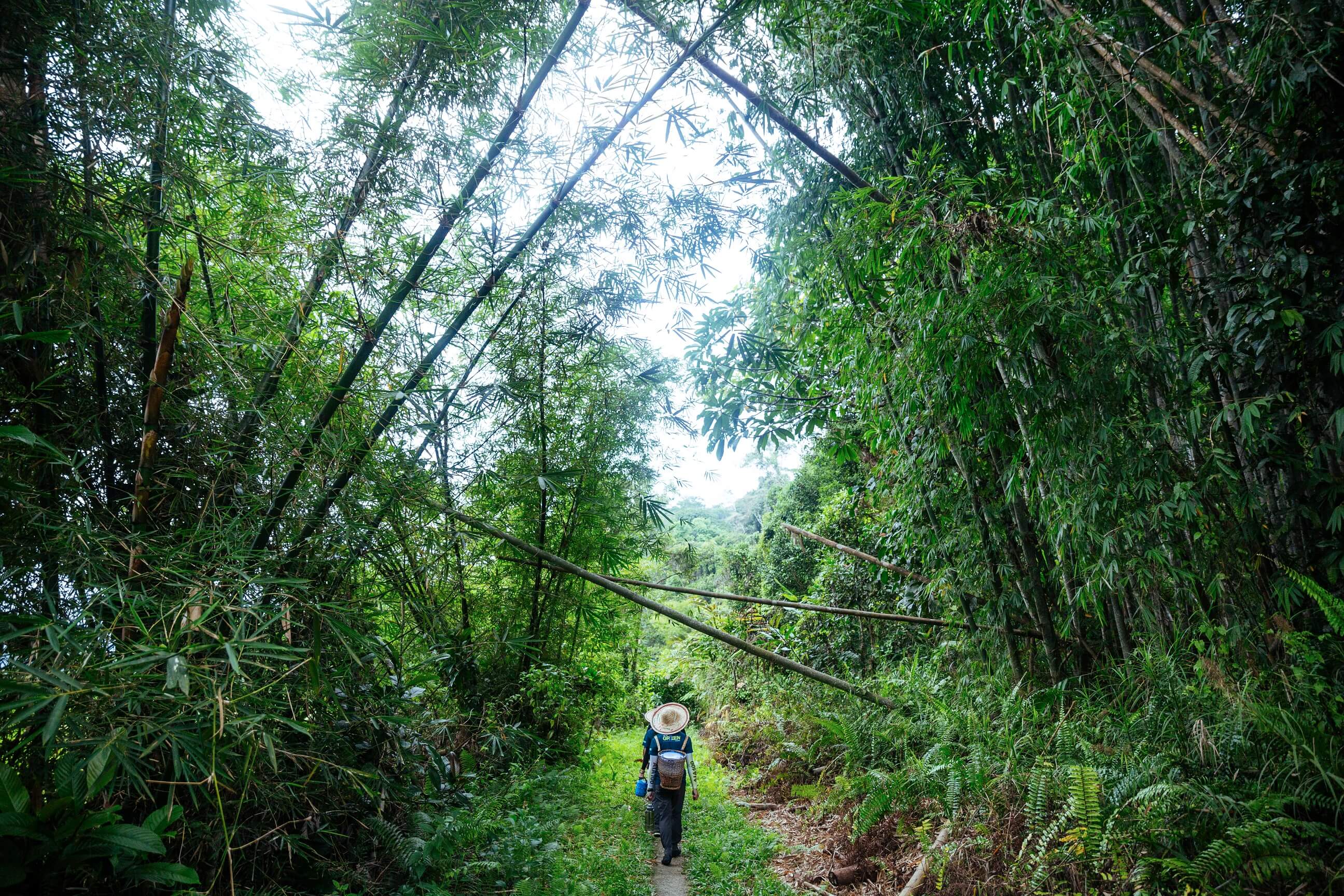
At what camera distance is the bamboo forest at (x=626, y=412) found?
1.47 meters

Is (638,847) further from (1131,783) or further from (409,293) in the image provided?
(409,293)

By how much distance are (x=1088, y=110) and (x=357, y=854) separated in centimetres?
383

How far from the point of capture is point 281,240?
2057 millimetres

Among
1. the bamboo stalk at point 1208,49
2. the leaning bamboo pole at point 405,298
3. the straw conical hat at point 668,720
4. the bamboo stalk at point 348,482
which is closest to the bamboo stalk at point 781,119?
the leaning bamboo pole at point 405,298

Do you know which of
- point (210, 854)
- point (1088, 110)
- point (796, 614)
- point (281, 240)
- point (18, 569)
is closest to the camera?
point (18, 569)

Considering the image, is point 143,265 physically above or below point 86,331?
above

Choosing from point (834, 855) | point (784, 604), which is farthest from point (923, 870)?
point (784, 604)

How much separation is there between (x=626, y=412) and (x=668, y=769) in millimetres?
2264

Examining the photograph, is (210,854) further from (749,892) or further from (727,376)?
(727,376)

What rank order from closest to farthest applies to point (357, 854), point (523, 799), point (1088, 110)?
1. point (357, 854)
2. point (1088, 110)
3. point (523, 799)

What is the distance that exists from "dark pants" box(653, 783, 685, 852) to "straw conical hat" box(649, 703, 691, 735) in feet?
1.22

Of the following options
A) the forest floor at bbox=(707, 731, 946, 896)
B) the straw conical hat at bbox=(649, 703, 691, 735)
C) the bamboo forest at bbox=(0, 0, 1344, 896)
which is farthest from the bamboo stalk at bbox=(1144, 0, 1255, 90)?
the straw conical hat at bbox=(649, 703, 691, 735)

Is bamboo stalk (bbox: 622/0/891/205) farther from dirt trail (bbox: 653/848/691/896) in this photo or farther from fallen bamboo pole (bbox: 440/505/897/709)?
dirt trail (bbox: 653/848/691/896)

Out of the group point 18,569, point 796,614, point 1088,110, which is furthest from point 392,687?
point 796,614
